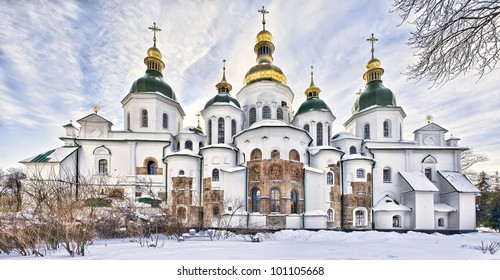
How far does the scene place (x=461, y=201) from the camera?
24.8 meters

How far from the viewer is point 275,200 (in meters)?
22.6

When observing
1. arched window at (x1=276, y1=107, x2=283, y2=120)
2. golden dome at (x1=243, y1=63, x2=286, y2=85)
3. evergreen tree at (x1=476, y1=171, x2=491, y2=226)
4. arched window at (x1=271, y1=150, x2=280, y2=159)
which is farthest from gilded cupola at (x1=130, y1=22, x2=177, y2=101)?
evergreen tree at (x1=476, y1=171, x2=491, y2=226)

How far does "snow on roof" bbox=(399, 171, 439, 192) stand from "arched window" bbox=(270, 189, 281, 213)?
44.0 ft

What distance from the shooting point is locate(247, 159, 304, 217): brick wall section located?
73.2 feet

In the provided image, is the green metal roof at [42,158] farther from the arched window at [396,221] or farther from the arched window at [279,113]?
the arched window at [396,221]

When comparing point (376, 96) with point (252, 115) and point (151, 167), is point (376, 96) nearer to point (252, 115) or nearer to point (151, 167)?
point (252, 115)

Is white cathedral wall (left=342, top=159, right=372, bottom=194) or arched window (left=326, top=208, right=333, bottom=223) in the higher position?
white cathedral wall (left=342, top=159, right=372, bottom=194)

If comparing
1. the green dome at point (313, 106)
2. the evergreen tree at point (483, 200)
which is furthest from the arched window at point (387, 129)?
the evergreen tree at point (483, 200)

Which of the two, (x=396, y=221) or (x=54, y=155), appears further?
(x=396, y=221)

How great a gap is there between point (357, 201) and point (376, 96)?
43.7ft

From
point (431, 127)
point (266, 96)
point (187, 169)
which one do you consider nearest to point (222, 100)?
point (266, 96)

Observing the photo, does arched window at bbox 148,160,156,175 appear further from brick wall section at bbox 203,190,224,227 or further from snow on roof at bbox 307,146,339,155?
snow on roof at bbox 307,146,339,155

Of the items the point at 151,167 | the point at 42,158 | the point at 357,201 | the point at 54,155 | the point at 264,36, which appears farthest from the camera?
the point at 264,36

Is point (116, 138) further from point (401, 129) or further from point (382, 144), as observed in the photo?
point (401, 129)
